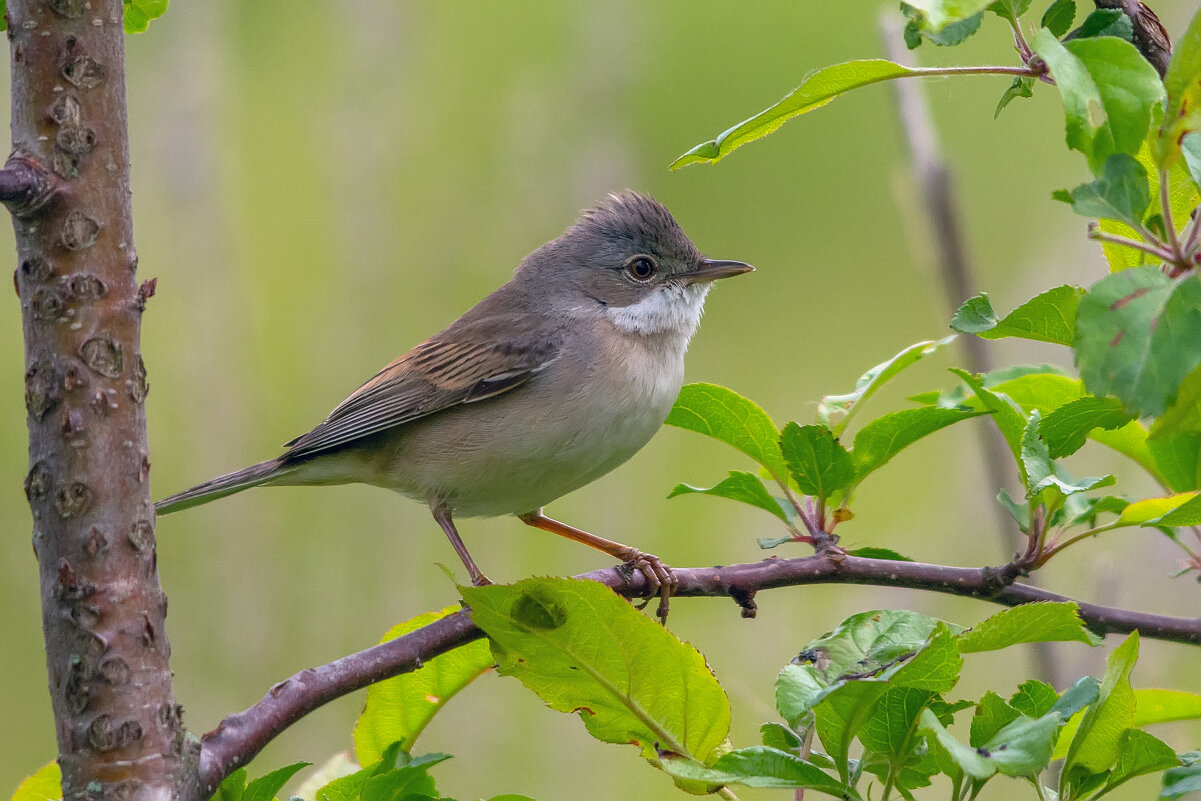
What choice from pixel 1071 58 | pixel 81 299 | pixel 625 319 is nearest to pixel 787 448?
pixel 1071 58

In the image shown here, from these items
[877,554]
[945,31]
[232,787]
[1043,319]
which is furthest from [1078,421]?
[232,787]

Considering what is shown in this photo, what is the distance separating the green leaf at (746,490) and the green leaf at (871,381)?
0.21 metres

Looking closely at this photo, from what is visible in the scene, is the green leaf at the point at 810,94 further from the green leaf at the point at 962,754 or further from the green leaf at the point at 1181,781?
the green leaf at the point at 1181,781

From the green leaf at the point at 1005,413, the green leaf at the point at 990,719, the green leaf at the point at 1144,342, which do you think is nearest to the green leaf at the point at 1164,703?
the green leaf at the point at 1005,413

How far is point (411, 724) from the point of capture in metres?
2.33

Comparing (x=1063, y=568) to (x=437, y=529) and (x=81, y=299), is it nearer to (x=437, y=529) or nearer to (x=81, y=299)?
(x=437, y=529)

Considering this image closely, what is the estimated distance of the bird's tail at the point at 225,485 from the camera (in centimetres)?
409

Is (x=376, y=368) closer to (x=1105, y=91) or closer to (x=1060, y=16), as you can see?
(x=1060, y=16)

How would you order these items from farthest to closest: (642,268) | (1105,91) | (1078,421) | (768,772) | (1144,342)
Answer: (642,268) → (1078,421) → (768,772) → (1105,91) → (1144,342)

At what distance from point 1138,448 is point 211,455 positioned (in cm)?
375

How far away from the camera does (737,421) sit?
271cm

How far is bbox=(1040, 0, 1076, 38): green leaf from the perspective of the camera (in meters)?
1.84

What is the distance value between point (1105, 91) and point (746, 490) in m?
1.30

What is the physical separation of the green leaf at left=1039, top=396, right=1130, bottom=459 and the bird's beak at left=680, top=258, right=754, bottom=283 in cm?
259
